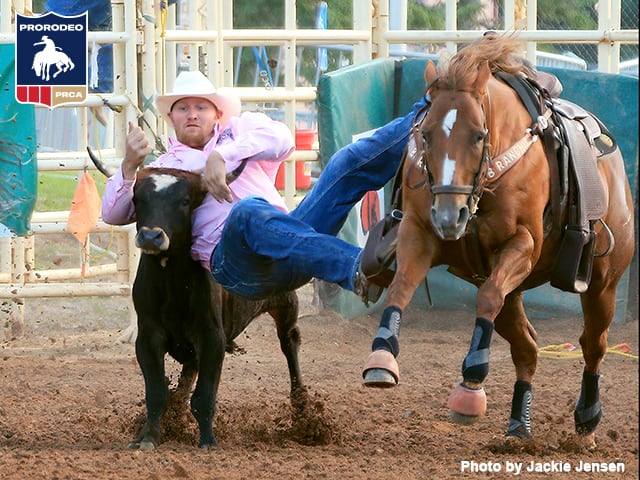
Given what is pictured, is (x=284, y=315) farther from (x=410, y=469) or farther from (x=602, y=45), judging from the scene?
(x=602, y=45)

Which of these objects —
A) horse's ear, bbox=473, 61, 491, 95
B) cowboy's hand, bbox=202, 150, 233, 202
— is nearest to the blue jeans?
cowboy's hand, bbox=202, 150, 233, 202

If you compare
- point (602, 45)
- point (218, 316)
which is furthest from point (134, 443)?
point (602, 45)

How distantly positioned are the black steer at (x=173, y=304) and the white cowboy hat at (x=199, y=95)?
0.42 meters

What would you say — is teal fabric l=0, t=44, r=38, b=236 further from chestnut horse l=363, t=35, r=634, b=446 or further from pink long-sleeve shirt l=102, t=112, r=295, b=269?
chestnut horse l=363, t=35, r=634, b=446

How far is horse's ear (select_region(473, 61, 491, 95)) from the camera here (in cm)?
507

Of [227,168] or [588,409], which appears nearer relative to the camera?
[227,168]

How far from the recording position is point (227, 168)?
235 inches

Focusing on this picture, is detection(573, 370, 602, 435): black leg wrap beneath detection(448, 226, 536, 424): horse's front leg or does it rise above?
beneath

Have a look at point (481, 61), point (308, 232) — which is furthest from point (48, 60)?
point (481, 61)

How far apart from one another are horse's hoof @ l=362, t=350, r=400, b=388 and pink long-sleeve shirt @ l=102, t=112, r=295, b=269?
1385mm

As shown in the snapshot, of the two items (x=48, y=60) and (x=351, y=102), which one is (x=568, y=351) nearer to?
(x=351, y=102)

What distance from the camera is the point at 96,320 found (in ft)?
33.0

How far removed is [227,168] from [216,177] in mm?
273

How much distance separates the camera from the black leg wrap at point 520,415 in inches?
248
